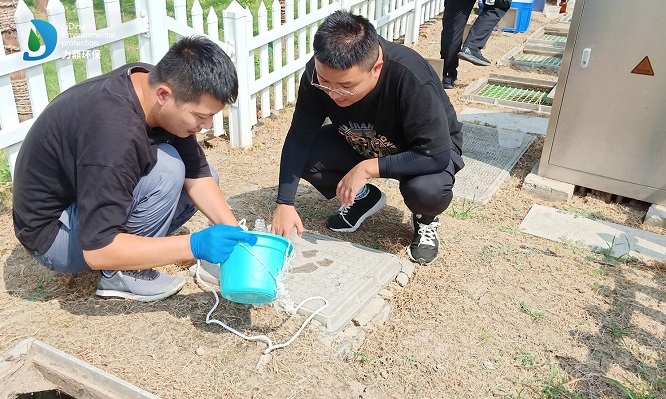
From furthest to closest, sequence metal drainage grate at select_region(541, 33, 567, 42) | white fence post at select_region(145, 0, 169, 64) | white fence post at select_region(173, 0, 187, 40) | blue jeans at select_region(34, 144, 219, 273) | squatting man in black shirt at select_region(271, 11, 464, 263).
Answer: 1. metal drainage grate at select_region(541, 33, 567, 42)
2. white fence post at select_region(173, 0, 187, 40)
3. white fence post at select_region(145, 0, 169, 64)
4. squatting man in black shirt at select_region(271, 11, 464, 263)
5. blue jeans at select_region(34, 144, 219, 273)

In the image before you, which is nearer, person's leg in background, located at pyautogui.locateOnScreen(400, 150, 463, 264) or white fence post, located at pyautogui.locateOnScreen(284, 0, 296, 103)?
person's leg in background, located at pyautogui.locateOnScreen(400, 150, 463, 264)

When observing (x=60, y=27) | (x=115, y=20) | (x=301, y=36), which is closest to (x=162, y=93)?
(x=60, y=27)

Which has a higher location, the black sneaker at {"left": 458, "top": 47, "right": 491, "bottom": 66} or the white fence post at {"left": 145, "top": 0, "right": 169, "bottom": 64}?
the white fence post at {"left": 145, "top": 0, "right": 169, "bottom": 64}

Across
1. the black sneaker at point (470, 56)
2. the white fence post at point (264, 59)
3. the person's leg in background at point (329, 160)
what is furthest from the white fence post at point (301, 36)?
the person's leg in background at point (329, 160)

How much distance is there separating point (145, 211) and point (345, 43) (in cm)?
109

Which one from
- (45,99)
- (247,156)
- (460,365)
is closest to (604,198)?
(460,365)

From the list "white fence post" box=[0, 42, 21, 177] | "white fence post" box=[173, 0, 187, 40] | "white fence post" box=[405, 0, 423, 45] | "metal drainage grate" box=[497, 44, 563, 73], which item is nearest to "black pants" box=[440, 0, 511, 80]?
"metal drainage grate" box=[497, 44, 563, 73]

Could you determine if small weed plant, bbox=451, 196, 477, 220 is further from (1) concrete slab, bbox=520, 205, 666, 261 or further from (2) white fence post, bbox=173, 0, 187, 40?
(2) white fence post, bbox=173, 0, 187, 40

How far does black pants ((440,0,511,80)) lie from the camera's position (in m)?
6.05

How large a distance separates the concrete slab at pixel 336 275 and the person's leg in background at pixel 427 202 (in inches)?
7.3

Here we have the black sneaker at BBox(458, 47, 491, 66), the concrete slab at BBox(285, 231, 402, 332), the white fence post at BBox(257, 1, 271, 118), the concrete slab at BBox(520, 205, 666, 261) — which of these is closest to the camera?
the concrete slab at BBox(285, 231, 402, 332)

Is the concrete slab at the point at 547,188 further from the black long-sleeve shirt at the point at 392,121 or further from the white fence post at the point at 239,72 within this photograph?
the white fence post at the point at 239,72

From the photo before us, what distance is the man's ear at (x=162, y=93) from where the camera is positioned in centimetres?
202

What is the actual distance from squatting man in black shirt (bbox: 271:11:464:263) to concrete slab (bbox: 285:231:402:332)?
10.0 inches
